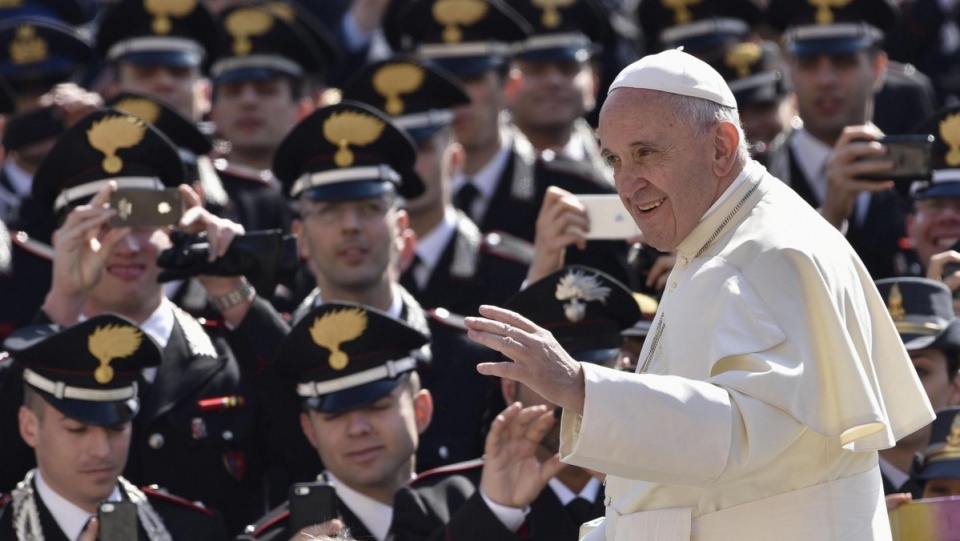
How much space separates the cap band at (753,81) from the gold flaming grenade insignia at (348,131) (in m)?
1.89

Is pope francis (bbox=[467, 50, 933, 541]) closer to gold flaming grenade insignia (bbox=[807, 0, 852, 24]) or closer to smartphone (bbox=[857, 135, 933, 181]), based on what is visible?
smartphone (bbox=[857, 135, 933, 181])

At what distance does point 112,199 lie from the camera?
634 cm

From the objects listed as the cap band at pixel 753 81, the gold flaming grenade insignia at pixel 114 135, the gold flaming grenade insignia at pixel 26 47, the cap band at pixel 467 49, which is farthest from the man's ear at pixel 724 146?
the gold flaming grenade insignia at pixel 26 47

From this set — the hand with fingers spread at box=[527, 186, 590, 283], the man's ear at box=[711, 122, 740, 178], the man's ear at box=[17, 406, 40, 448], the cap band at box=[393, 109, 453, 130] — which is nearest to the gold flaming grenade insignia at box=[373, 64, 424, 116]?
the cap band at box=[393, 109, 453, 130]

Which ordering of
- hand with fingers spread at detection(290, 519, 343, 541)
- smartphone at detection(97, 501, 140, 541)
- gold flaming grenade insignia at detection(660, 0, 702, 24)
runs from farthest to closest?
gold flaming grenade insignia at detection(660, 0, 702, 24) < smartphone at detection(97, 501, 140, 541) < hand with fingers spread at detection(290, 519, 343, 541)

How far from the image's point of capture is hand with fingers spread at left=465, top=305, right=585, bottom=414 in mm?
3432

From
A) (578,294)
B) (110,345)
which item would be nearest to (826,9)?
(578,294)

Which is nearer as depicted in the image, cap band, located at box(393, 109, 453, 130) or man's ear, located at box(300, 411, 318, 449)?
man's ear, located at box(300, 411, 318, 449)

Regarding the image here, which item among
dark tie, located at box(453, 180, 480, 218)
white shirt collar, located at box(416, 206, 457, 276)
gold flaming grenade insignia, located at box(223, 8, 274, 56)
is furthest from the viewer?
gold flaming grenade insignia, located at box(223, 8, 274, 56)

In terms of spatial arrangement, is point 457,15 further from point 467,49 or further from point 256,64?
point 256,64

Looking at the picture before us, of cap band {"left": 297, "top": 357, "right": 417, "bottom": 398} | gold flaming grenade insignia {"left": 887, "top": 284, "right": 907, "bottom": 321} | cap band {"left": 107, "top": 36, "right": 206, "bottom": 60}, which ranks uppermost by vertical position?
cap band {"left": 107, "top": 36, "right": 206, "bottom": 60}

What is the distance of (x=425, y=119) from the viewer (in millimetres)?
7617

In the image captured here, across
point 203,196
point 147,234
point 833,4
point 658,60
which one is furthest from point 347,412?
point 833,4

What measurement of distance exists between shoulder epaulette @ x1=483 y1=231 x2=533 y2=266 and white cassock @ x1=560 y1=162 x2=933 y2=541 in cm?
338
